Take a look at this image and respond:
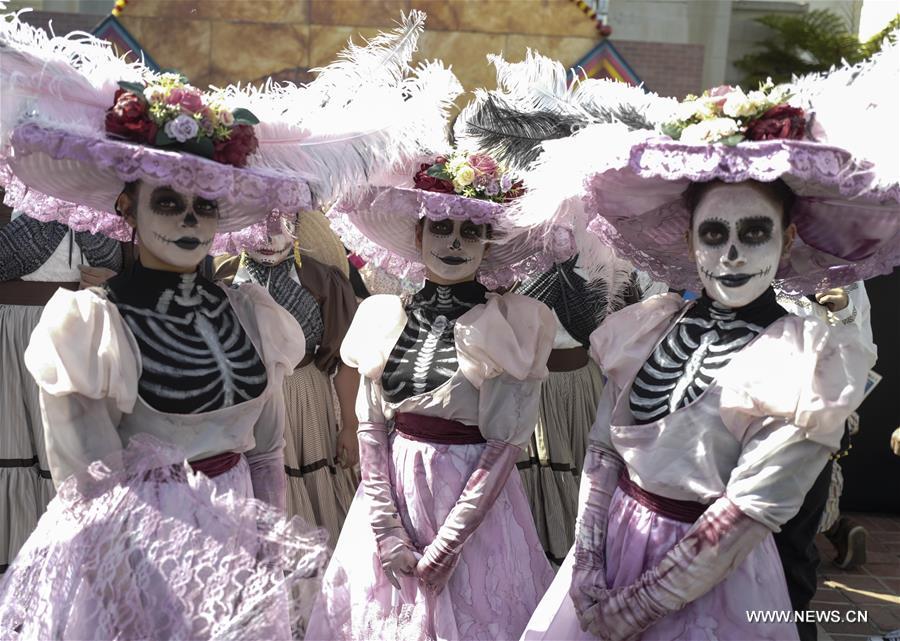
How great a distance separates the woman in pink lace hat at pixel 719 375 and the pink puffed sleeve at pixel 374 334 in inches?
28.1

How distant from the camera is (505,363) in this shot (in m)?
3.09

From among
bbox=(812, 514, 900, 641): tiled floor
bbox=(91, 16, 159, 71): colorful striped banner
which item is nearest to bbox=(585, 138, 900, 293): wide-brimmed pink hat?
bbox=(812, 514, 900, 641): tiled floor

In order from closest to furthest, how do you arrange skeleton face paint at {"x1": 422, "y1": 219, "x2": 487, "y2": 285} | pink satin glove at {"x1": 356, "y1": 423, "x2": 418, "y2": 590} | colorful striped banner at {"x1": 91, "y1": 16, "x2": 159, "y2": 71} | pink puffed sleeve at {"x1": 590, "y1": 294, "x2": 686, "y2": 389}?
pink puffed sleeve at {"x1": 590, "y1": 294, "x2": 686, "y2": 389}
pink satin glove at {"x1": 356, "y1": 423, "x2": 418, "y2": 590}
skeleton face paint at {"x1": 422, "y1": 219, "x2": 487, "y2": 285}
colorful striped banner at {"x1": 91, "y1": 16, "x2": 159, "y2": 71}

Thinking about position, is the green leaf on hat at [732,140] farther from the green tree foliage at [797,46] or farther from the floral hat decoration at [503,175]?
the green tree foliage at [797,46]

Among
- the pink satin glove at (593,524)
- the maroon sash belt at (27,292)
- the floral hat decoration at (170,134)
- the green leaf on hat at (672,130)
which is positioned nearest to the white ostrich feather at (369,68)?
the floral hat decoration at (170,134)

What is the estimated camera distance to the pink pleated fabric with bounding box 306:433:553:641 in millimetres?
3096

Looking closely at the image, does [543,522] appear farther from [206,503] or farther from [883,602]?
[206,503]

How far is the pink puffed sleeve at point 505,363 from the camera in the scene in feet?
10.2

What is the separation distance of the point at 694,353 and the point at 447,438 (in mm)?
860

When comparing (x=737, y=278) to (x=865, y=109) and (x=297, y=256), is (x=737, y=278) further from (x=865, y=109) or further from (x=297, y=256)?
(x=297, y=256)

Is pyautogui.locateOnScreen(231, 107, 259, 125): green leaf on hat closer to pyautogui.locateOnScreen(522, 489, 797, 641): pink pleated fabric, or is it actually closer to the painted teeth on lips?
the painted teeth on lips

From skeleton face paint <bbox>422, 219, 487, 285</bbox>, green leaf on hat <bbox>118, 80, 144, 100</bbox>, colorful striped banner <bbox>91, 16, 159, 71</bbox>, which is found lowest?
skeleton face paint <bbox>422, 219, 487, 285</bbox>

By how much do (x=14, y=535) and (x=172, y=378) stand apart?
227 cm

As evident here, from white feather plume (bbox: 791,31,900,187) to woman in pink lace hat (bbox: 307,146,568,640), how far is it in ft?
3.24
